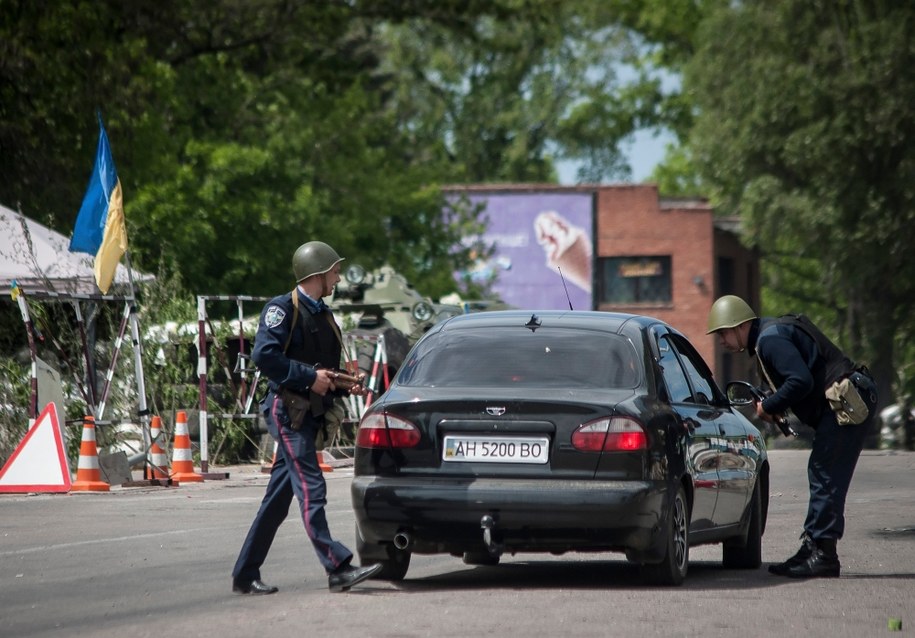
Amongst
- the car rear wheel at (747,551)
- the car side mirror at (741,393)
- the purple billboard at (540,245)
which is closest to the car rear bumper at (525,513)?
the car side mirror at (741,393)

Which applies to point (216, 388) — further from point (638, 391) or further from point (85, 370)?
point (638, 391)

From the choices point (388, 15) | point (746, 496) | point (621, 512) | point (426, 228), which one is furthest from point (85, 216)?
point (426, 228)

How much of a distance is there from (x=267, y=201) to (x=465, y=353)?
26493 millimetres

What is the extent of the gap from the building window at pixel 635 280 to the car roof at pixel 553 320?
50812 millimetres

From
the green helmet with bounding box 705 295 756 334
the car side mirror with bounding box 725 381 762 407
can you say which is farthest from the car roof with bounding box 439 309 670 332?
the car side mirror with bounding box 725 381 762 407

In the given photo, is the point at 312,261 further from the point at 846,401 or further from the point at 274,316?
the point at 846,401

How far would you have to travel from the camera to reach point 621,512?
8984 millimetres

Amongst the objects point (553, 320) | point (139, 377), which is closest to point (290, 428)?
point (553, 320)

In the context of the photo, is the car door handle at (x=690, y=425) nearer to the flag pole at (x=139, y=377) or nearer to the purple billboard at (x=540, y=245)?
the flag pole at (x=139, y=377)

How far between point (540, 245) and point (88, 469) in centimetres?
4413

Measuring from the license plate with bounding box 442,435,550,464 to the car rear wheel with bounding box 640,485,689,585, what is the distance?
76cm

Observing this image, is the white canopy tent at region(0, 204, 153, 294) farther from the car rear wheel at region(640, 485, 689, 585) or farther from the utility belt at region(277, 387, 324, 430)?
the car rear wheel at region(640, 485, 689, 585)

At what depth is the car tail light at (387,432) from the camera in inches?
365

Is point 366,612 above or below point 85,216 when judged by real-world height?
below
